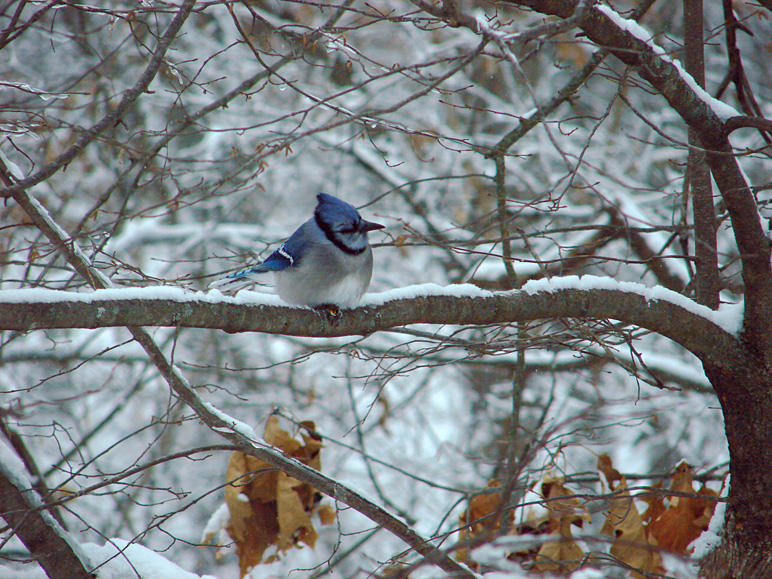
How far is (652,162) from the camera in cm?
772

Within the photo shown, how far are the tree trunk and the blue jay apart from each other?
158cm

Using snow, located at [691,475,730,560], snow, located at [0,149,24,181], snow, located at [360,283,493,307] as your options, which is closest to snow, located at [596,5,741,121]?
snow, located at [360,283,493,307]

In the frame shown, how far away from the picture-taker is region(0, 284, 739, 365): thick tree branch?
6.92 ft

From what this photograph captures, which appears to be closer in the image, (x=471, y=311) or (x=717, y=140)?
(x=471, y=311)

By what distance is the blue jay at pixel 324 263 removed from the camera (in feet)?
9.75

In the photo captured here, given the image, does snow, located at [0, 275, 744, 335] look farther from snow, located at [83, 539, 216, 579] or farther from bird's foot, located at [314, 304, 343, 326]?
snow, located at [83, 539, 216, 579]

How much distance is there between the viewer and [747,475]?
2494 millimetres

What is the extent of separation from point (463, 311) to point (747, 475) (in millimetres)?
1297

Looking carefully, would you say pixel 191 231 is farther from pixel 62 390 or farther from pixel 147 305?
pixel 147 305

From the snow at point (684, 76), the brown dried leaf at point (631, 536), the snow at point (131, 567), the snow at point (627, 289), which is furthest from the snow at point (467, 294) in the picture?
the snow at point (131, 567)

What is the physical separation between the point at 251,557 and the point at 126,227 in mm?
5387

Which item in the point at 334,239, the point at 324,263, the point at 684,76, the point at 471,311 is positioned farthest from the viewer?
the point at 334,239

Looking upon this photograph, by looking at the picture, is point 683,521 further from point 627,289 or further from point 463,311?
point 463,311

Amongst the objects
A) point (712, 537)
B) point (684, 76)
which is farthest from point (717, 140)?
point (712, 537)
